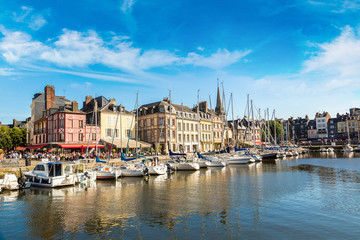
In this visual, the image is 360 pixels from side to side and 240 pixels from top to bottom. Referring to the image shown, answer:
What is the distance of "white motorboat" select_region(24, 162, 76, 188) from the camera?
23.5 m

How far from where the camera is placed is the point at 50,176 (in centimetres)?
2394

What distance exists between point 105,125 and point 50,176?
23341 millimetres

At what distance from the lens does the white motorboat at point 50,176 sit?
23453 mm

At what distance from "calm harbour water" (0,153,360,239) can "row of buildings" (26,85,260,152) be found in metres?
14.6

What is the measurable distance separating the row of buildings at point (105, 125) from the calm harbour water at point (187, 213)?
14.6m

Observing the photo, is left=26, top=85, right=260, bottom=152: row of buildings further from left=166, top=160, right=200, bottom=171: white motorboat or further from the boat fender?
the boat fender

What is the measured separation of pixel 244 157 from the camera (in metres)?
48.5

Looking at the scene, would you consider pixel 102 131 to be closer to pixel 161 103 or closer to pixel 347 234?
pixel 161 103

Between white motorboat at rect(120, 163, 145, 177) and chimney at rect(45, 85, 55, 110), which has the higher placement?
chimney at rect(45, 85, 55, 110)

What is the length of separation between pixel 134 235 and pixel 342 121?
118 meters

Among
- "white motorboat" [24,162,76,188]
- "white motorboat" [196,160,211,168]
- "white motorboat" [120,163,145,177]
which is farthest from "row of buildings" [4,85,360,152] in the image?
"white motorboat" [24,162,76,188]

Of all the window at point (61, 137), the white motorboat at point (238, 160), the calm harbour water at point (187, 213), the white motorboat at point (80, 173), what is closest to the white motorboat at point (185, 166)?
the white motorboat at point (238, 160)

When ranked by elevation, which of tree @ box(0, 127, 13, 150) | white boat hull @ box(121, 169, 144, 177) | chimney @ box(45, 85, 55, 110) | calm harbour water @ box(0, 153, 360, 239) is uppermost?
chimney @ box(45, 85, 55, 110)

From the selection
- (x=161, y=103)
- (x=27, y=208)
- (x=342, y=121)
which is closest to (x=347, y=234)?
(x=27, y=208)
